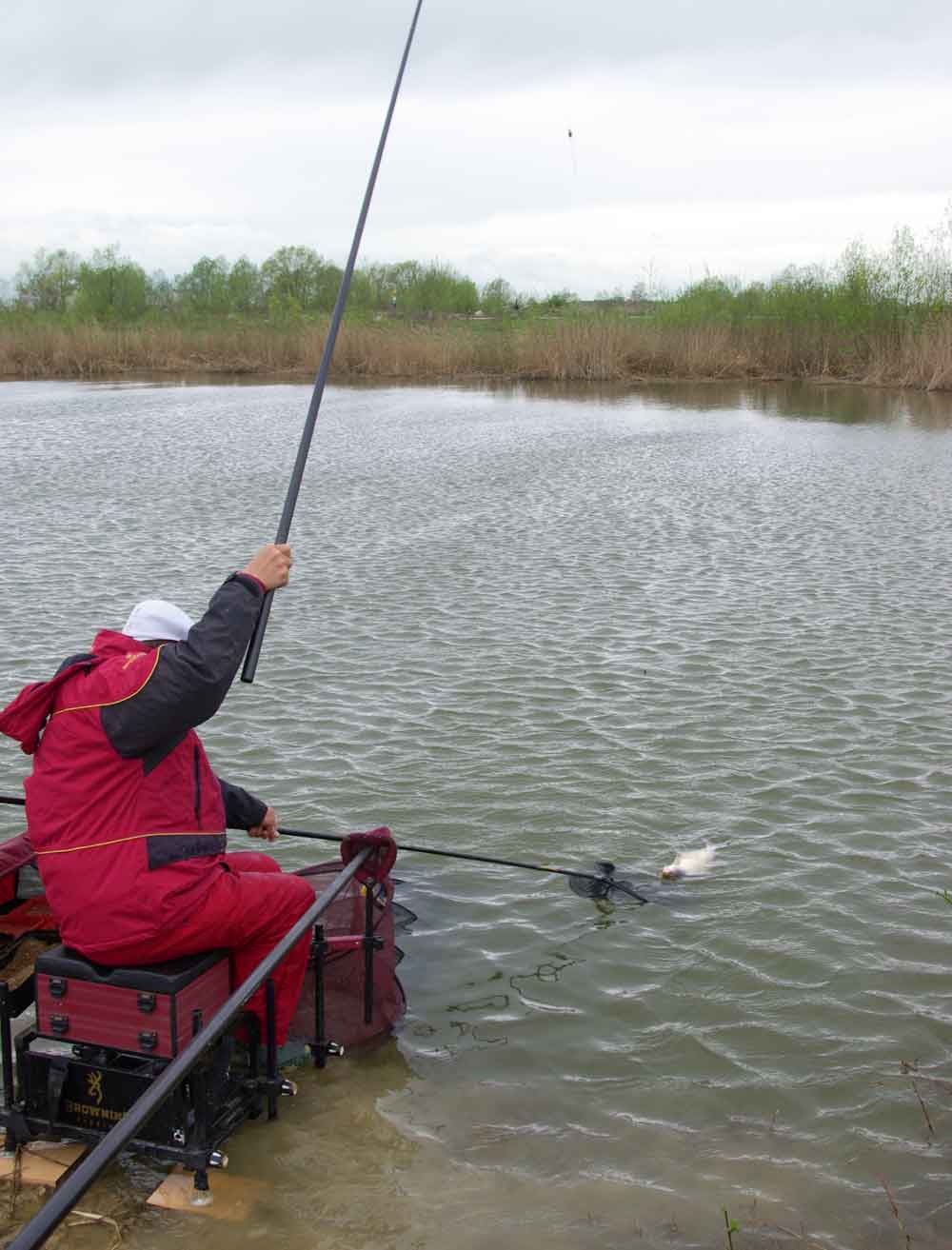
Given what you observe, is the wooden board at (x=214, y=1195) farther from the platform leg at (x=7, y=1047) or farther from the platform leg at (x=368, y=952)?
the platform leg at (x=368, y=952)

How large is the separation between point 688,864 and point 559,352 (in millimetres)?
29436

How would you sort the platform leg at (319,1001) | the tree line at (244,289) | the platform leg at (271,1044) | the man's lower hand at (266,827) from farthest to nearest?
the tree line at (244,289) → the man's lower hand at (266,827) → the platform leg at (319,1001) → the platform leg at (271,1044)

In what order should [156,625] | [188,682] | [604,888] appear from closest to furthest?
[188,682] → [156,625] → [604,888]

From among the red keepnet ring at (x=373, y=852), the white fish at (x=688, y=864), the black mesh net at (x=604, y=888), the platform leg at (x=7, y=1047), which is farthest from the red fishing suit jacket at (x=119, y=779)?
the white fish at (x=688, y=864)

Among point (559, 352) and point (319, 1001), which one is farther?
point (559, 352)

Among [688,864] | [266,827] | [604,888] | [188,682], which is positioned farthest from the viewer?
[688,864]

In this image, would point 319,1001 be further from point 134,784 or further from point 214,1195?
point 134,784

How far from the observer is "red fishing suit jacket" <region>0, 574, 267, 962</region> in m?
3.51

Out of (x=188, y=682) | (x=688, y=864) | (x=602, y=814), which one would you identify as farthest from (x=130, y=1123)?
(x=602, y=814)

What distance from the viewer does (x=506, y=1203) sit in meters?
3.85

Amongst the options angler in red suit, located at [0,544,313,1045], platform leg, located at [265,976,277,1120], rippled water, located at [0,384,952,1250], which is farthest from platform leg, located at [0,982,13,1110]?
platform leg, located at [265,976,277,1120]

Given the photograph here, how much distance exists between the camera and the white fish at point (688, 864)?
604 cm

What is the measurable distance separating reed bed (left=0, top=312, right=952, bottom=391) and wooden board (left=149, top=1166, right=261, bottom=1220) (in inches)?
1140

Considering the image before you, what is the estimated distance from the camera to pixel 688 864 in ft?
20.1
